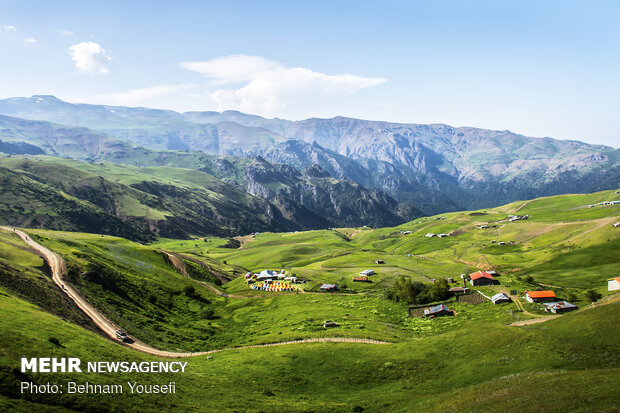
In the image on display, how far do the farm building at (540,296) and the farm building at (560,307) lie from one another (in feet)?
15.1

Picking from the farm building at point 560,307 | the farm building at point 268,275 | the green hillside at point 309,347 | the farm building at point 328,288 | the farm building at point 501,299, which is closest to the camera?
the green hillside at point 309,347

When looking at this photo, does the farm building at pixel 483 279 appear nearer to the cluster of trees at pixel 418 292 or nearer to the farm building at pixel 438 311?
the cluster of trees at pixel 418 292

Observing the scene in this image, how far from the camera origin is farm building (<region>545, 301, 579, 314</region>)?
82.4 metres

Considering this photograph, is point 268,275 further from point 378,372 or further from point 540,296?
point 378,372

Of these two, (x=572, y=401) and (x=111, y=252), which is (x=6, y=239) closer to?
(x=111, y=252)

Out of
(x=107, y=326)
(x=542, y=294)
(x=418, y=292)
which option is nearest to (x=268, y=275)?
(x=418, y=292)

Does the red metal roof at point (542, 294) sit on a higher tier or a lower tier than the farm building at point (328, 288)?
higher

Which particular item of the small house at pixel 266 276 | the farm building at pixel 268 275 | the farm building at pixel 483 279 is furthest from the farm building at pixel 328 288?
the farm building at pixel 483 279

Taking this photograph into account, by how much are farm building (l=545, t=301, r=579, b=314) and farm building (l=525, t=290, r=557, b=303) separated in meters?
4.60

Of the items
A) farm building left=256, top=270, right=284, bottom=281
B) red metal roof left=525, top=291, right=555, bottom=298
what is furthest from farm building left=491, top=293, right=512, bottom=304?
farm building left=256, top=270, right=284, bottom=281

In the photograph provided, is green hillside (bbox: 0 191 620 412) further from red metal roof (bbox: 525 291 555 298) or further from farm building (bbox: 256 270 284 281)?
farm building (bbox: 256 270 284 281)

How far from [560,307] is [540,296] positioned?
29.6 feet

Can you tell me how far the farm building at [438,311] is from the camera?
9188cm

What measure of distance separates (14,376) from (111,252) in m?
118
